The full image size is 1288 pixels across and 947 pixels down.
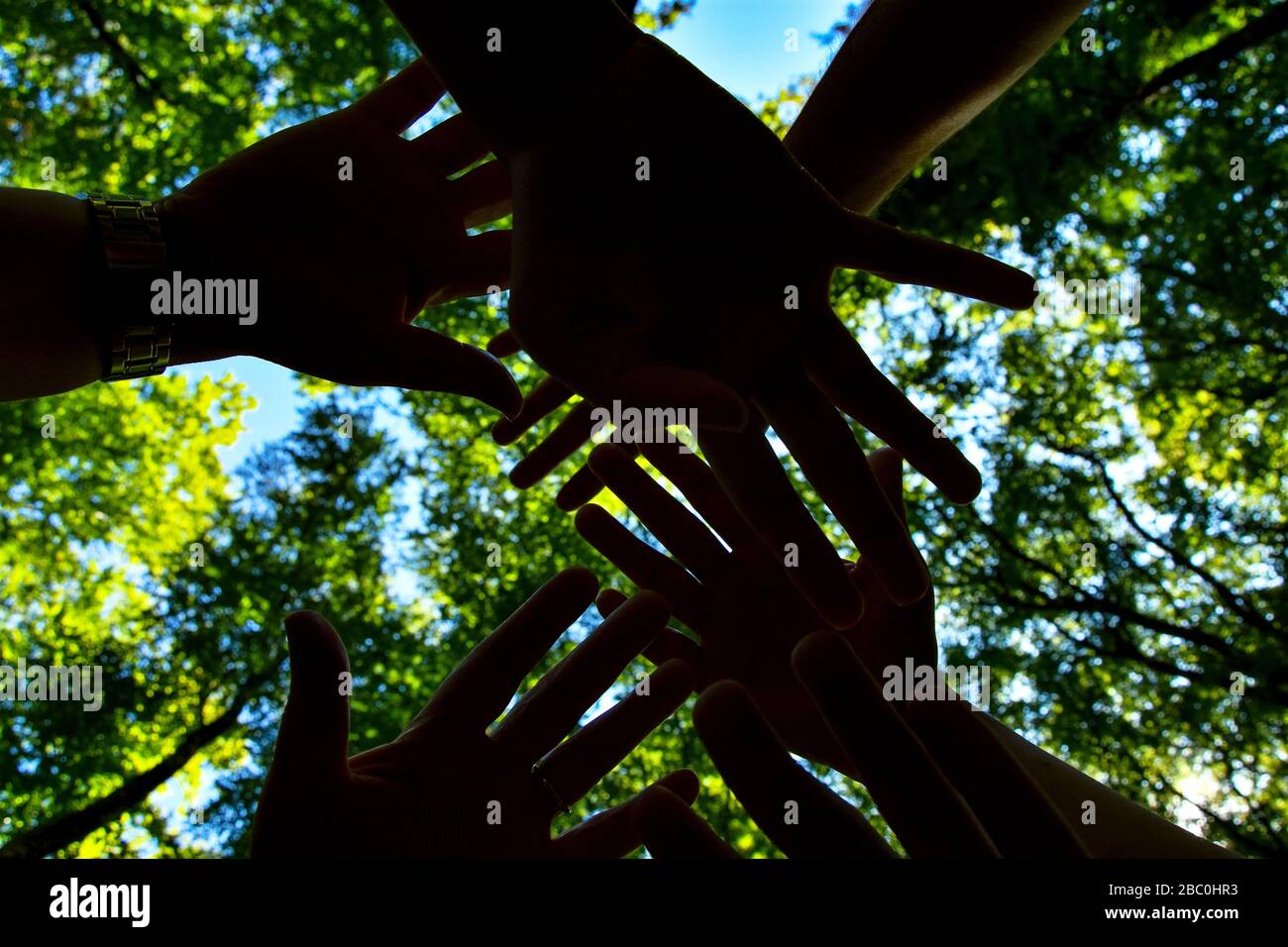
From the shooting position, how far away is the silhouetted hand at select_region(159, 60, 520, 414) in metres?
1.99

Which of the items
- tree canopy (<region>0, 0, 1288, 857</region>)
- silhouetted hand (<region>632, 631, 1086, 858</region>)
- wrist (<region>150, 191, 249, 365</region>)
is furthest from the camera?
tree canopy (<region>0, 0, 1288, 857</region>)

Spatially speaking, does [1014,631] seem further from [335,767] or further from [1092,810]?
[335,767]

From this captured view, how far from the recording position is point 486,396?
2018mm

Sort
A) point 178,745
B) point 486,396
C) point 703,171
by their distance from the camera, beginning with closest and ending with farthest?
point 703,171 → point 486,396 → point 178,745

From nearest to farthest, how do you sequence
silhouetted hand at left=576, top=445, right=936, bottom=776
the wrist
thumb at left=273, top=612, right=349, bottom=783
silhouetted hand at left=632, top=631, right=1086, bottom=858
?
silhouetted hand at left=632, top=631, right=1086, bottom=858 → thumb at left=273, top=612, right=349, bottom=783 → the wrist → silhouetted hand at left=576, top=445, right=936, bottom=776

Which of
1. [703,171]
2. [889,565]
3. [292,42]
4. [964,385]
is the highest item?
[292,42]

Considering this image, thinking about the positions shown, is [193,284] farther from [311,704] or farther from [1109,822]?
[1109,822]

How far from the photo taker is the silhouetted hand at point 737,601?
2.45m

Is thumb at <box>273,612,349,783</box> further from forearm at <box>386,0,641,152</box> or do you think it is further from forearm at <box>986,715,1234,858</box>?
forearm at <box>986,715,1234,858</box>

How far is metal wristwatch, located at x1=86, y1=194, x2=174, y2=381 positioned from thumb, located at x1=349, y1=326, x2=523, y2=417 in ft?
1.99

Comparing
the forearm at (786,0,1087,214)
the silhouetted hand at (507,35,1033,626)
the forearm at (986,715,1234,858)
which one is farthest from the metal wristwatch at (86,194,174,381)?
the forearm at (986,715,1234,858)

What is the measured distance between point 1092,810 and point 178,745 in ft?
31.8
